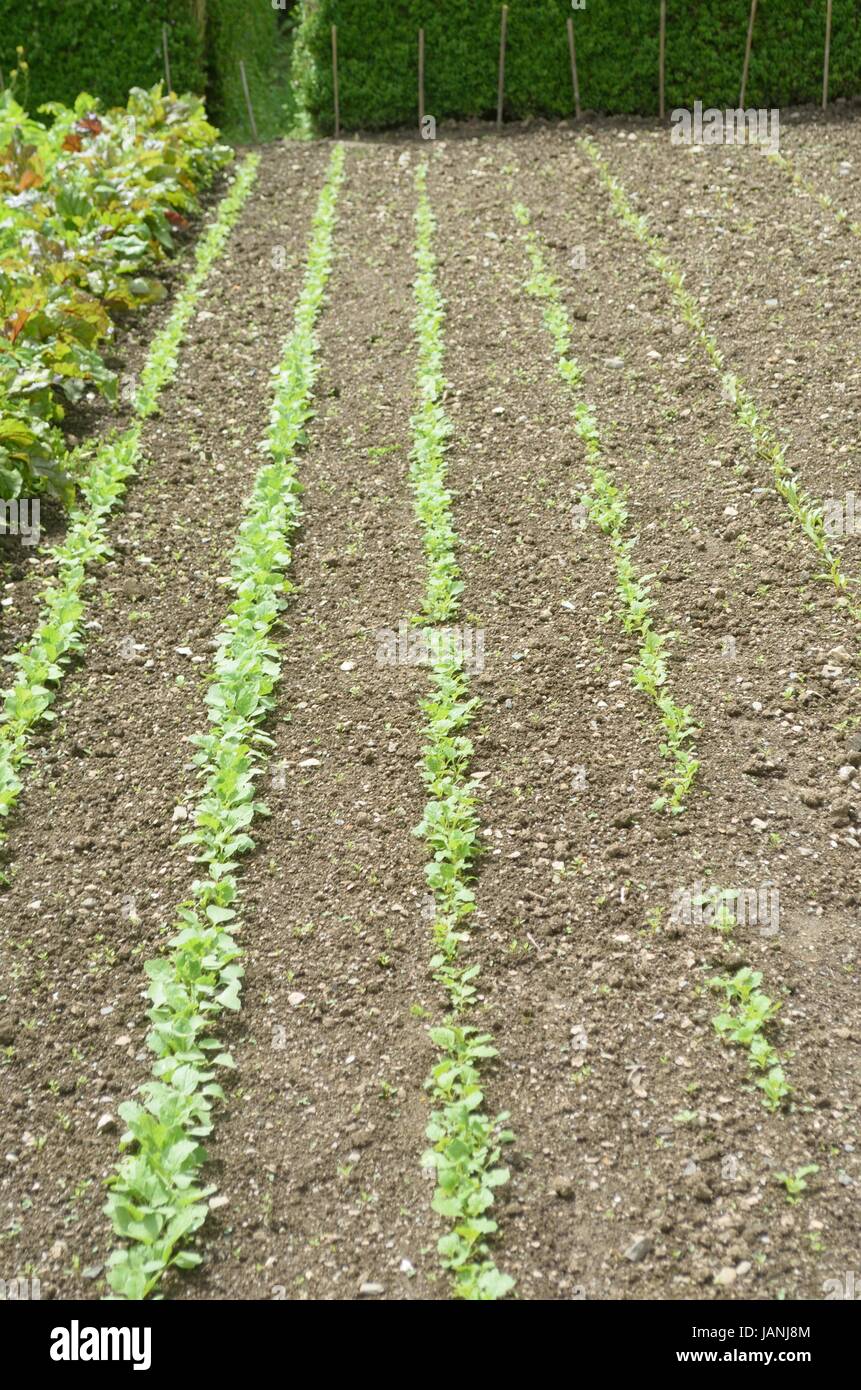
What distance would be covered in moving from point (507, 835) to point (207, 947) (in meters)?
1.14

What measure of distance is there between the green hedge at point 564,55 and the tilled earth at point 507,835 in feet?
16.9

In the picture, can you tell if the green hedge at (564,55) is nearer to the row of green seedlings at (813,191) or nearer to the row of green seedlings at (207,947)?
the row of green seedlings at (813,191)

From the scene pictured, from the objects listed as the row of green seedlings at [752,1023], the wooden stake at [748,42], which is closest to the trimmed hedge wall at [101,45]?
the wooden stake at [748,42]

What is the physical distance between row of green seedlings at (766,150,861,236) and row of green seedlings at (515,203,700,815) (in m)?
2.41

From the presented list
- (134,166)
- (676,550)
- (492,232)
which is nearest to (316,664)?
(676,550)

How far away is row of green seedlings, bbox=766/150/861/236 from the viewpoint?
360 inches

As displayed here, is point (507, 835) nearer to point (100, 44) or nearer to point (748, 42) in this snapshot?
point (748, 42)

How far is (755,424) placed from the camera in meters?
6.83

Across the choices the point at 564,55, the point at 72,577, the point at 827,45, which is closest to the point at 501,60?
the point at 564,55

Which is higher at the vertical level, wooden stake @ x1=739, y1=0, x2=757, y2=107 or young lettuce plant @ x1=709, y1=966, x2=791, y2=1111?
wooden stake @ x1=739, y1=0, x2=757, y2=107

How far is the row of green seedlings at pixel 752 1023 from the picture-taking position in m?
3.60

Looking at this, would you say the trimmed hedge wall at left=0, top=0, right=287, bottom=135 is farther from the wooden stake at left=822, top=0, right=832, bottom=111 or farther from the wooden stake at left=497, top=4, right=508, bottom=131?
the wooden stake at left=822, top=0, right=832, bottom=111

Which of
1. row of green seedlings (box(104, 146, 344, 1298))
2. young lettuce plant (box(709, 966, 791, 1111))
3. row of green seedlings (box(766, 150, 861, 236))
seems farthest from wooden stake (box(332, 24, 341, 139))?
young lettuce plant (box(709, 966, 791, 1111))

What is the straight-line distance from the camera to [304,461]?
7.00 m
